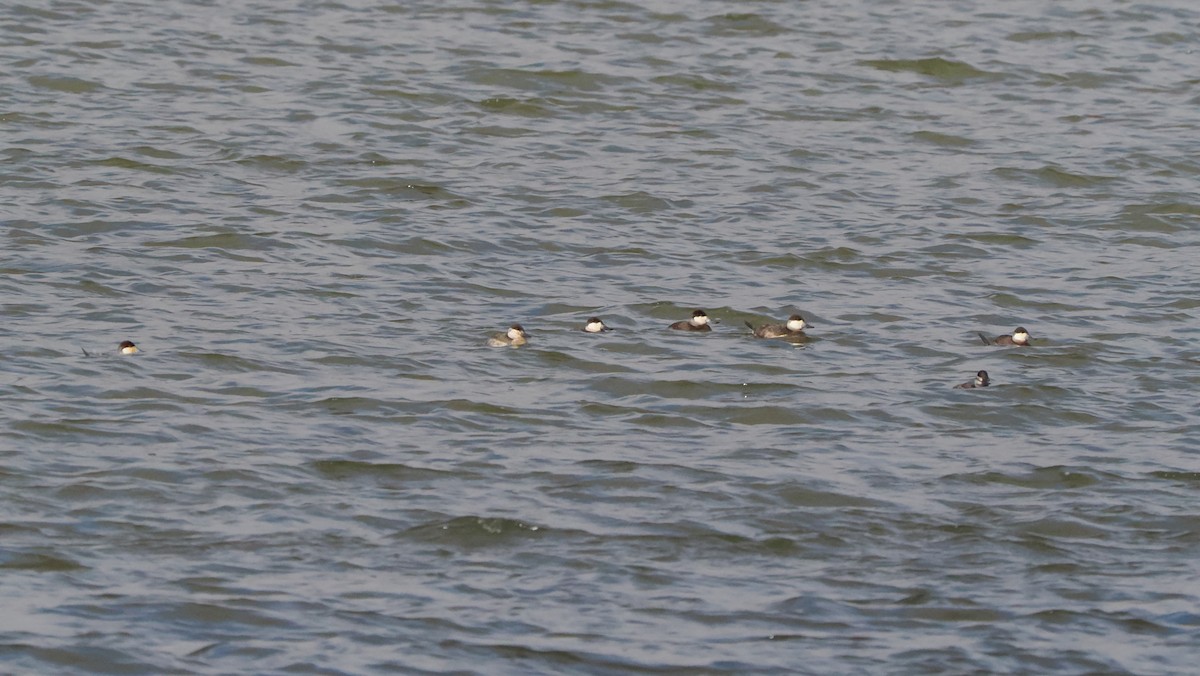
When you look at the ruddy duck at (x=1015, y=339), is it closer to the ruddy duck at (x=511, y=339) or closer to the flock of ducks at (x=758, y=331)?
the flock of ducks at (x=758, y=331)

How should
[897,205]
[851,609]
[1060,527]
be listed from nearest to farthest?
[851,609]
[1060,527]
[897,205]

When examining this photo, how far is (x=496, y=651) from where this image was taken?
9023 millimetres

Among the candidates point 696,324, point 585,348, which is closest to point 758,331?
point 696,324

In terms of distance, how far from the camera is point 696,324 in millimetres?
14938

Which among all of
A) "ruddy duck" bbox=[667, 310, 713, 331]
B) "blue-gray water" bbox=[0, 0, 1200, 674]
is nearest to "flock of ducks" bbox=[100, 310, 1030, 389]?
"ruddy duck" bbox=[667, 310, 713, 331]

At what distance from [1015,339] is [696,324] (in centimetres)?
239

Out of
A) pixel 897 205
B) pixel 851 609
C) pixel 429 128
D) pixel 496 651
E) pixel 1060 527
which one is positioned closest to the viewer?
pixel 496 651

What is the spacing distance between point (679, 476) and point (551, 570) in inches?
67.1

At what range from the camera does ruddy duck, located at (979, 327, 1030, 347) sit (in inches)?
579

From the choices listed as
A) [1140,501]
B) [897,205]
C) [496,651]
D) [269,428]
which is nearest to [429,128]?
[897,205]

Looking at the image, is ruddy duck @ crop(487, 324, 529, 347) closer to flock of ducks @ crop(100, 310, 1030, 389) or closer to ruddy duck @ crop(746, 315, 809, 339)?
flock of ducks @ crop(100, 310, 1030, 389)

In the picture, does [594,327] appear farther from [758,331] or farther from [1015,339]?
[1015,339]

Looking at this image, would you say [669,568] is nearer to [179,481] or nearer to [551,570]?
[551,570]

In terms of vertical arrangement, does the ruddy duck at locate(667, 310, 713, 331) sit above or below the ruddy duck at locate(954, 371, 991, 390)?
below
